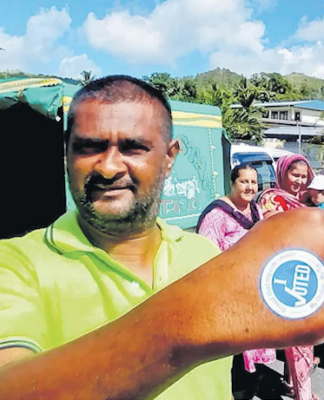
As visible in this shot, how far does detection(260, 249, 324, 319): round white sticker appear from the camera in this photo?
0.50 meters

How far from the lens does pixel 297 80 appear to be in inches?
6220

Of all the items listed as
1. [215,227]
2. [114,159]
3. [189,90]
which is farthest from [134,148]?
[189,90]

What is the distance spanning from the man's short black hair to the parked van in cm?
754

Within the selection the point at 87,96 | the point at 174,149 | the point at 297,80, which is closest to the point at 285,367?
the point at 174,149

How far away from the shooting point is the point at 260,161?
8930mm

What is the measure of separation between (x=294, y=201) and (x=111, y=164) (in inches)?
124

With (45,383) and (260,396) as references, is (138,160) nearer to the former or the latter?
(45,383)

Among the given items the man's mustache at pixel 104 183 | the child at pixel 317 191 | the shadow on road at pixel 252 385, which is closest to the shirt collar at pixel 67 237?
the man's mustache at pixel 104 183

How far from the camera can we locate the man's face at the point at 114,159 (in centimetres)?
90

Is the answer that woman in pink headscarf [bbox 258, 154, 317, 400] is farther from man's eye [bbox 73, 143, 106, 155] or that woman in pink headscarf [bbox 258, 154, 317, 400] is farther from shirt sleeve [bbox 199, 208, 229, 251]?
man's eye [bbox 73, 143, 106, 155]

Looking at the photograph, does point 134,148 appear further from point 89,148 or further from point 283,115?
point 283,115

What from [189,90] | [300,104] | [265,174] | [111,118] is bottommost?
[111,118]

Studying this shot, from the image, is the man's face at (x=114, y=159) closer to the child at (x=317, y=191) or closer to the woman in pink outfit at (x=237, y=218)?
the woman in pink outfit at (x=237, y=218)

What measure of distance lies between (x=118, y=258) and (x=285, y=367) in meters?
3.33
